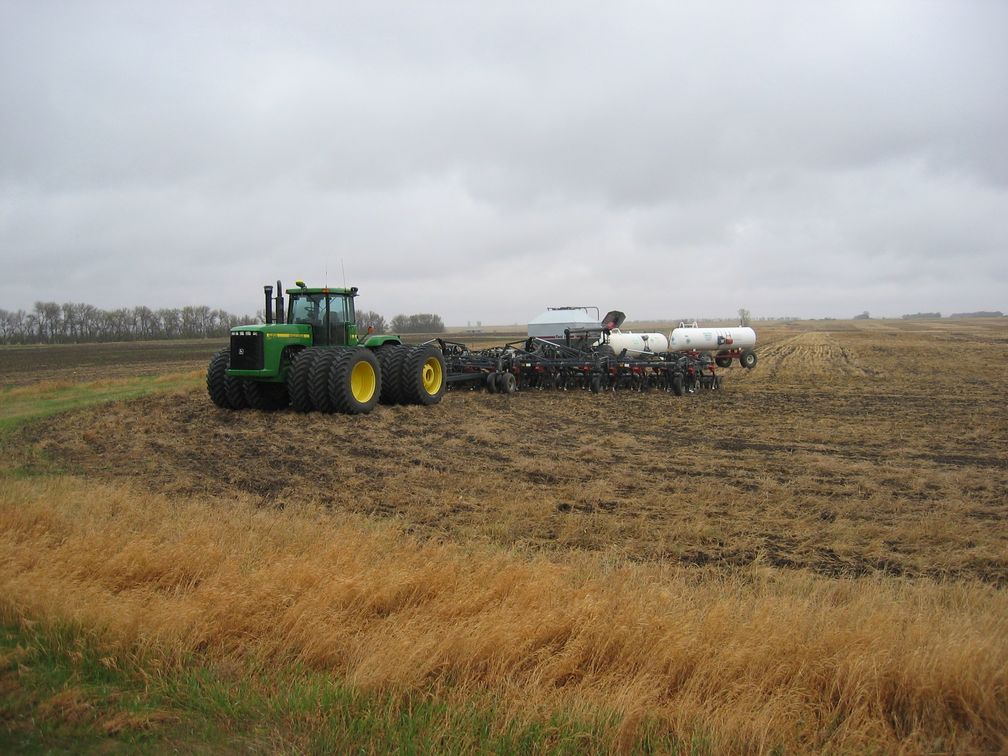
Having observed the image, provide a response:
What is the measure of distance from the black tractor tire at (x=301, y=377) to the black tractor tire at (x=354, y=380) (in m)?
0.44

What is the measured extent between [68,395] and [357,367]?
980 centimetres

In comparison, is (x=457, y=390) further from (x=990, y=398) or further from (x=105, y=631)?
(x=105, y=631)

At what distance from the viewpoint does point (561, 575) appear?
16.8ft

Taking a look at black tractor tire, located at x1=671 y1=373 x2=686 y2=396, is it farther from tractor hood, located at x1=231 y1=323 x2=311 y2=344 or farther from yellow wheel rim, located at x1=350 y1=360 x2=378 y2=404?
tractor hood, located at x1=231 y1=323 x2=311 y2=344

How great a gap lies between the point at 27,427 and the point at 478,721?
13.2 m

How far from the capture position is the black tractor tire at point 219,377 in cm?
1475

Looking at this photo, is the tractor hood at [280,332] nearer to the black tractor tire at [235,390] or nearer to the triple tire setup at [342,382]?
the triple tire setup at [342,382]

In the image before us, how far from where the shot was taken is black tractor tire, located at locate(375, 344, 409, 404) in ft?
50.9

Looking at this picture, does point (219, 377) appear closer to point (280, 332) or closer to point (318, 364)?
point (280, 332)

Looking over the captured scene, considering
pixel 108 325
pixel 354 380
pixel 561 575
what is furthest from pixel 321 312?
pixel 108 325

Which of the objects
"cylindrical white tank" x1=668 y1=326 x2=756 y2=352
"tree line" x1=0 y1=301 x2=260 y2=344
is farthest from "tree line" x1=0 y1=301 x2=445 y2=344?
"cylindrical white tank" x1=668 y1=326 x2=756 y2=352

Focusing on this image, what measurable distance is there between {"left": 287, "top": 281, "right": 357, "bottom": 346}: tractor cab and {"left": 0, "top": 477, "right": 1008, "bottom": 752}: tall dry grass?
29.5ft

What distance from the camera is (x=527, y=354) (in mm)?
20609

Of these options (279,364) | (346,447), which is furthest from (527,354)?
(346,447)
